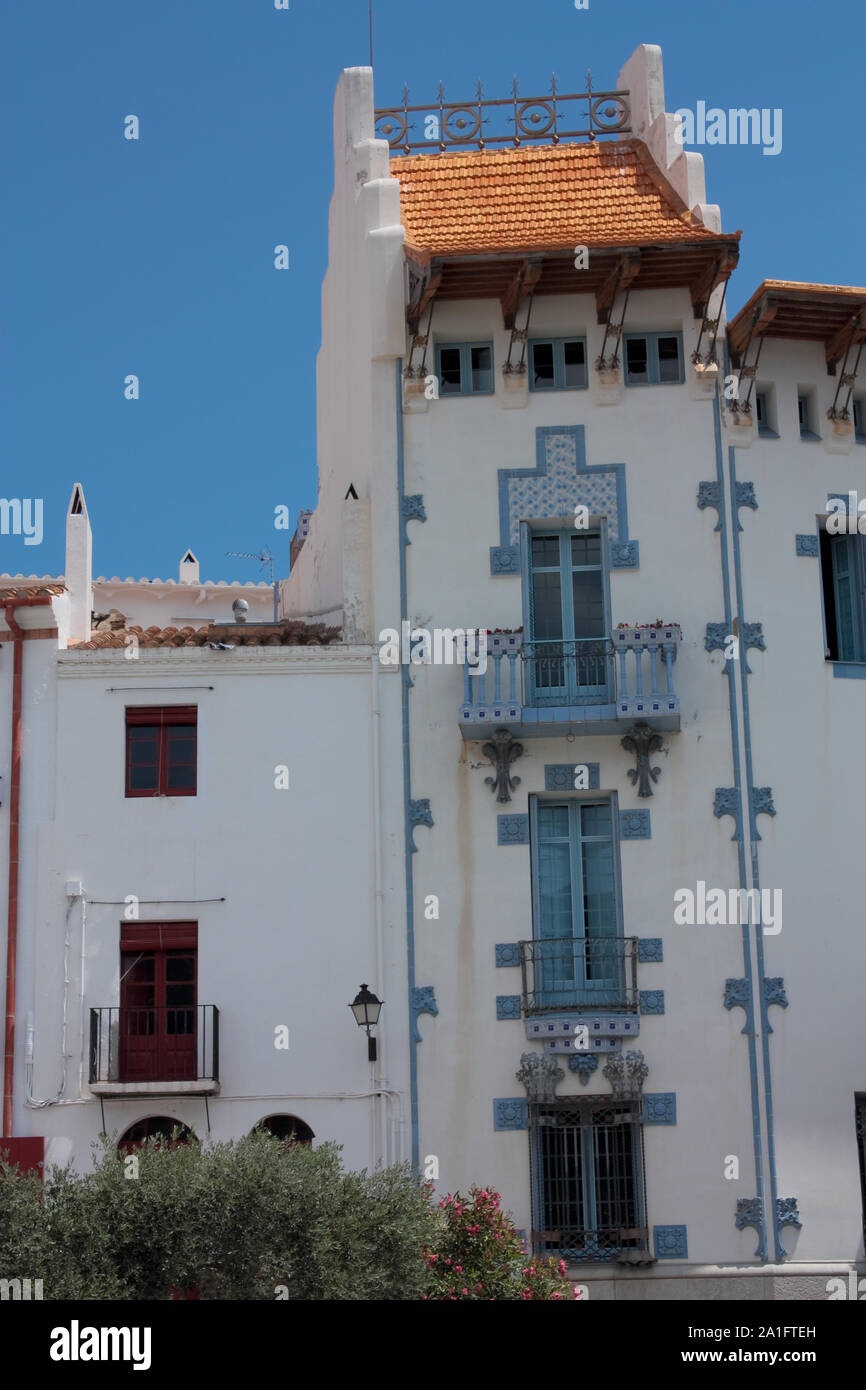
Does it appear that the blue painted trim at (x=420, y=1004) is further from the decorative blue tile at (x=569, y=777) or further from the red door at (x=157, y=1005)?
the decorative blue tile at (x=569, y=777)

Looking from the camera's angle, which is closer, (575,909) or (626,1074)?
(626,1074)

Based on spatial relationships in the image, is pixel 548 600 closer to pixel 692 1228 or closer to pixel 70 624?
pixel 70 624

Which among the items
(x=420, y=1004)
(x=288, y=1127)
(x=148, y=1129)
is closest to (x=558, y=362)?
(x=420, y=1004)

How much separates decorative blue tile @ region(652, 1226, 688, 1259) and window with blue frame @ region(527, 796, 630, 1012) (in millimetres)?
2381

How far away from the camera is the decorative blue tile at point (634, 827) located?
22375mm

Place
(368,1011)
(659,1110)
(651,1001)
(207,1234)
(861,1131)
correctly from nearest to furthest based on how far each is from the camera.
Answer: (207,1234) < (368,1011) < (659,1110) < (651,1001) < (861,1131)

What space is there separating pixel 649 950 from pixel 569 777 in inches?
83.0

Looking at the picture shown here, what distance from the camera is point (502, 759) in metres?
22.4

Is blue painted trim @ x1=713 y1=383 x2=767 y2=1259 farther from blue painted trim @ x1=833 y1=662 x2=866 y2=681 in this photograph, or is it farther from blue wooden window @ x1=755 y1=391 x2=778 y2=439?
blue painted trim @ x1=833 y1=662 x2=866 y2=681

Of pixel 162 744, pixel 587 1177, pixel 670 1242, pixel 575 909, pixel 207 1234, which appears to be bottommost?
pixel 670 1242

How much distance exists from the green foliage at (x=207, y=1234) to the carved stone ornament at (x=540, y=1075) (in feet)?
12.7

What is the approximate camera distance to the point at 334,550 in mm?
25203

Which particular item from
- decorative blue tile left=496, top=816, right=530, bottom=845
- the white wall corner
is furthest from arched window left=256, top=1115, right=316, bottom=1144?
the white wall corner

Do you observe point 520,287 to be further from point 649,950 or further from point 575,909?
point 649,950
